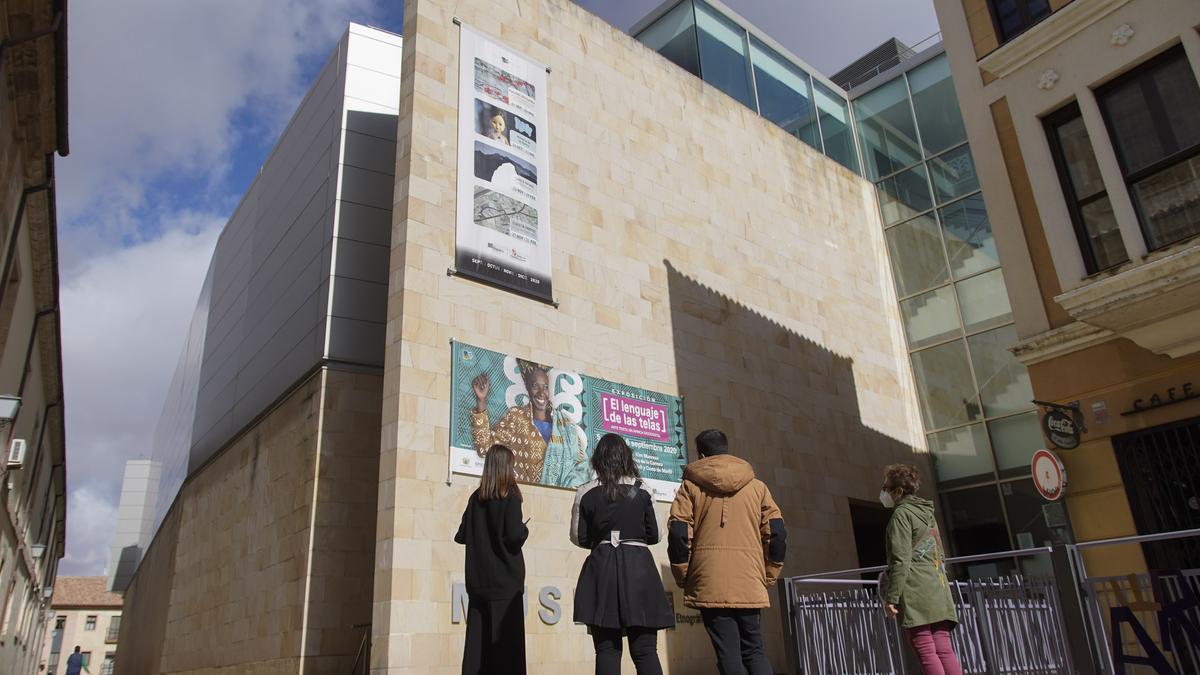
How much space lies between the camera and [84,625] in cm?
6775

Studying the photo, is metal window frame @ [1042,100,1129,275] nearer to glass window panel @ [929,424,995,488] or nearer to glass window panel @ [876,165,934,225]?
glass window panel @ [929,424,995,488]

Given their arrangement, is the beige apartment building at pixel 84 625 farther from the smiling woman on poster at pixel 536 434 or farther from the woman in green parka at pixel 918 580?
the woman in green parka at pixel 918 580

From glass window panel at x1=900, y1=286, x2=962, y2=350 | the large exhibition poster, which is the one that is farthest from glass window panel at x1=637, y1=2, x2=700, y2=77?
the large exhibition poster

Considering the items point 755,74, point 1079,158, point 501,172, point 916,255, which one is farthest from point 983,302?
point 501,172

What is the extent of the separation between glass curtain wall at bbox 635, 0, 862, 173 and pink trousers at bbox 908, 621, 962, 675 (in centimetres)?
1558

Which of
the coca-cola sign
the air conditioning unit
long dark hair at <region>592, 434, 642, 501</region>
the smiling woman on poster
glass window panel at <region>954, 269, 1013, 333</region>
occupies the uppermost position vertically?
glass window panel at <region>954, 269, 1013, 333</region>

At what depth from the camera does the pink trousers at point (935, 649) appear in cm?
571

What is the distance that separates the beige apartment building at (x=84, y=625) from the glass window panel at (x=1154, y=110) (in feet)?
251

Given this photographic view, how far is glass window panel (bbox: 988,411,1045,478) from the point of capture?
17.9 meters

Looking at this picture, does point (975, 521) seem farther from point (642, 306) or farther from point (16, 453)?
point (16, 453)

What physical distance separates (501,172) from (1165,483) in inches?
394

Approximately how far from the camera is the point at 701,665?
1273 cm

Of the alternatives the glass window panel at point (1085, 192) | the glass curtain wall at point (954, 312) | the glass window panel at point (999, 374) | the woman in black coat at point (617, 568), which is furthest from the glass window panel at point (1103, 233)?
the glass window panel at point (999, 374)

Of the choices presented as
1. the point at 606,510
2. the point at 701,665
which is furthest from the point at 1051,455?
the point at 606,510
